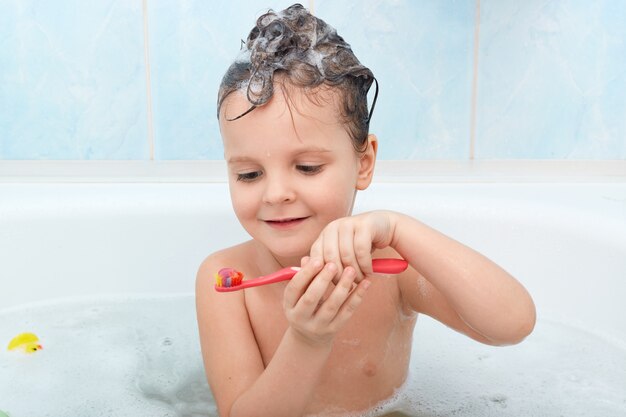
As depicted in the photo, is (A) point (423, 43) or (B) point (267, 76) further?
(A) point (423, 43)

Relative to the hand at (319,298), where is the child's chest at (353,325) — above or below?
below

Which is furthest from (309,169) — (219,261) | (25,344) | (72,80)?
(72,80)

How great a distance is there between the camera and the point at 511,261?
133 cm

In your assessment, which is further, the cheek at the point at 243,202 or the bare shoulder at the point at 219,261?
the bare shoulder at the point at 219,261

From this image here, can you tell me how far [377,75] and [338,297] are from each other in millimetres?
1034

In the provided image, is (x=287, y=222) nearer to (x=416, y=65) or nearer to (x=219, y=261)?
(x=219, y=261)

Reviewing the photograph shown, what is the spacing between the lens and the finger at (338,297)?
0.69 meters

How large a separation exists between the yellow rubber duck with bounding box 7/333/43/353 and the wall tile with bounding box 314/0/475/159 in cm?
88

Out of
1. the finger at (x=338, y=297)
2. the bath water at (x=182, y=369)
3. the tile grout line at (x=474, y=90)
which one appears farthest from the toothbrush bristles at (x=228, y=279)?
the tile grout line at (x=474, y=90)

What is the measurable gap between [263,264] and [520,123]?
92cm

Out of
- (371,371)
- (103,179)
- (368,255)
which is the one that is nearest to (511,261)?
(371,371)

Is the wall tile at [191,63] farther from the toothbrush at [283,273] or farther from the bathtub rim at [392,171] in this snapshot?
the toothbrush at [283,273]

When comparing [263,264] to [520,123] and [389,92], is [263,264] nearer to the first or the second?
[389,92]

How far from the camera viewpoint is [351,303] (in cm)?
72
